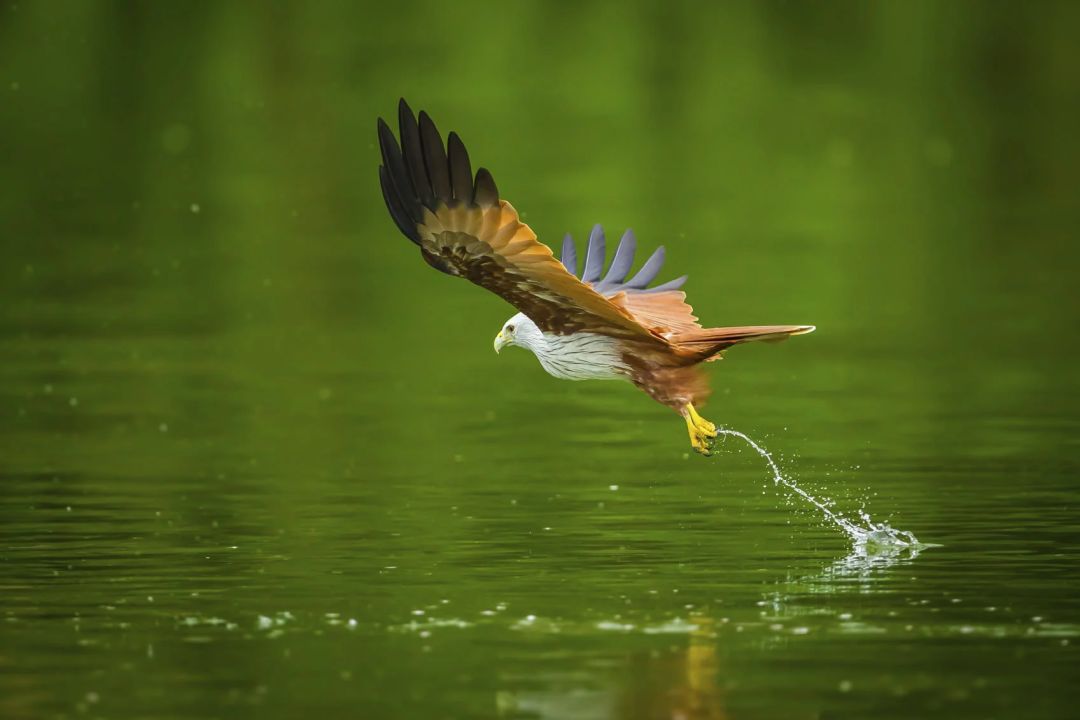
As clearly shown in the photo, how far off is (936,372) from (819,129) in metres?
19.2

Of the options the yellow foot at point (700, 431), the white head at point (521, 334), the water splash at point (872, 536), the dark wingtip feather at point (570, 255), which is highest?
the dark wingtip feather at point (570, 255)

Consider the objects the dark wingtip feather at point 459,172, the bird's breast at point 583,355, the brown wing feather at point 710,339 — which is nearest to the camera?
the dark wingtip feather at point 459,172

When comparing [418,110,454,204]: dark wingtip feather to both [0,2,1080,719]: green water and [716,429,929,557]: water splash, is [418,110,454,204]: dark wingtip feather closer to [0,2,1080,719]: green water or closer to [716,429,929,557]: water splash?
[0,2,1080,719]: green water

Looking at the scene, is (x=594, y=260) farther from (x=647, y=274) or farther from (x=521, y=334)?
(x=521, y=334)

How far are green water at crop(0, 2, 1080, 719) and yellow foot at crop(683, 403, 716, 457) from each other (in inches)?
21.2

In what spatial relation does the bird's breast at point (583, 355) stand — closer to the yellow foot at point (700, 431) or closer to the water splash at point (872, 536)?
the yellow foot at point (700, 431)

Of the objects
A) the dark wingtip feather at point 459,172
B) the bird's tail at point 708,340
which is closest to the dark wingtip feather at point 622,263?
the bird's tail at point 708,340

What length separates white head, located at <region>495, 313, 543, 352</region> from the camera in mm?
12758

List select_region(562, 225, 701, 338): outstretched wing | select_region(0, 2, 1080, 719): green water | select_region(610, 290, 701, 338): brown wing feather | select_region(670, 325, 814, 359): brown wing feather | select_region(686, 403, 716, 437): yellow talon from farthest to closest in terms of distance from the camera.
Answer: select_region(562, 225, 701, 338): outstretched wing
select_region(610, 290, 701, 338): brown wing feather
select_region(686, 403, 716, 437): yellow talon
select_region(670, 325, 814, 359): brown wing feather
select_region(0, 2, 1080, 719): green water

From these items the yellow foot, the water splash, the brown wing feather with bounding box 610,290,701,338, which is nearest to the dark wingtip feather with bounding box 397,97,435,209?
the brown wing feather with bounding box 610,290,701,338

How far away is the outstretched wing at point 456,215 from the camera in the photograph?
36.3ft

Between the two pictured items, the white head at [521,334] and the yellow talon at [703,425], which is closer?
the yellow talon at [703,425]

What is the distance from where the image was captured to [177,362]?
20766mm

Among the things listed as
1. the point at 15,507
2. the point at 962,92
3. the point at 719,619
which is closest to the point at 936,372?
the point at 15,507
